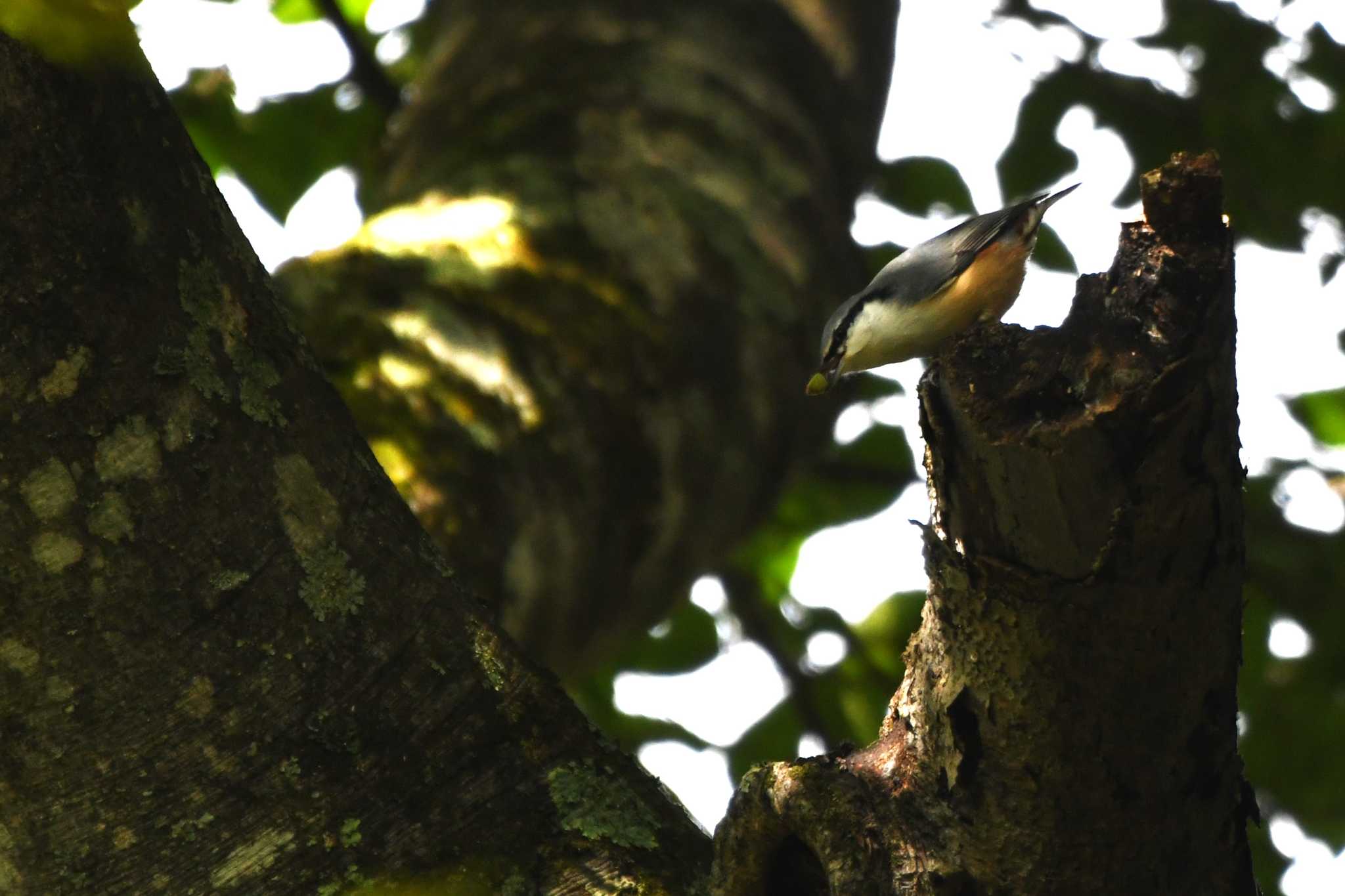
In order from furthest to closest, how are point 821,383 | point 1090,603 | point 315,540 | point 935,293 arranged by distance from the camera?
point 821,383 → point 935,293 → point 315,540 → point 1090,603

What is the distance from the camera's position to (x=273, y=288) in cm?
137

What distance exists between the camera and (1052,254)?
3.30m

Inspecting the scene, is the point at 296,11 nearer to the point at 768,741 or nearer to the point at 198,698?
the point at 768,741

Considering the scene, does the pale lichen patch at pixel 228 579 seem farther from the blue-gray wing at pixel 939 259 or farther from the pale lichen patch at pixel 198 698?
the blue-gray wing at pixel 939 259

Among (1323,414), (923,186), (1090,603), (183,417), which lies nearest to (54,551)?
(183,417)

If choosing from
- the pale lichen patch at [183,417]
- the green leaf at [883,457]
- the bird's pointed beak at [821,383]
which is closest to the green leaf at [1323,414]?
the green leaf at [883,457]

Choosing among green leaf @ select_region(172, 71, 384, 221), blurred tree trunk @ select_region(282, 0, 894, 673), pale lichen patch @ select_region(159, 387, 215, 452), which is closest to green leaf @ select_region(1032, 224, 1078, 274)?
blurred tree trunk @ select_region(282, 0, 894, 673)

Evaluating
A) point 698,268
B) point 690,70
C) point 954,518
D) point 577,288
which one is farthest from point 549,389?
point 954,518

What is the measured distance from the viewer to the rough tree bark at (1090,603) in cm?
95

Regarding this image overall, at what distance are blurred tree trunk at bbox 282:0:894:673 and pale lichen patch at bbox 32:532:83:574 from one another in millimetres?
929

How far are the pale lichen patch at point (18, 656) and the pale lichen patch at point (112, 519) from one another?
0.36 ft

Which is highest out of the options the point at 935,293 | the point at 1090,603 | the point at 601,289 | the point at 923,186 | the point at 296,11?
the point at 296,11

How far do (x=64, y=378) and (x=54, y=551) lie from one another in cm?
15

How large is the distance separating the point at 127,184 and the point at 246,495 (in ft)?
0.96
